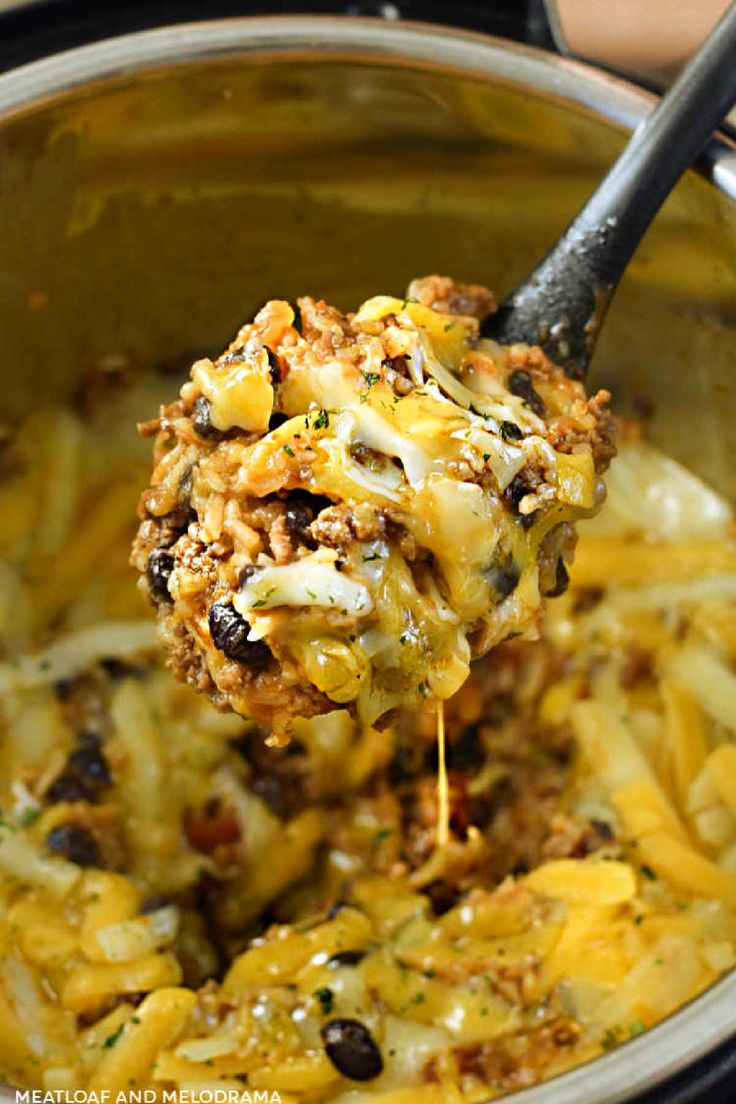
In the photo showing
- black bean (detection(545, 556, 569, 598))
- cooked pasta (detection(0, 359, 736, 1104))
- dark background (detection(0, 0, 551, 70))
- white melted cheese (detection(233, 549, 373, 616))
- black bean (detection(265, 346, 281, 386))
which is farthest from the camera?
dark background (detection(0, 0, 551, 70))

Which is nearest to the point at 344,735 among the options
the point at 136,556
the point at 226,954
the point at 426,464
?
the point at 226,954

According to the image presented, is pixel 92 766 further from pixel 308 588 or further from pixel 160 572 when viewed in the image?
pixel 308 588

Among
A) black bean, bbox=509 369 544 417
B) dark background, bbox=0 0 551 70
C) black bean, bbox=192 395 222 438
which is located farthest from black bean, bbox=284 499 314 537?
dark background, bbox=0 0 551 70

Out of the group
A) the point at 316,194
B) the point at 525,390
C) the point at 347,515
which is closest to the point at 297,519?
the point at 347,515

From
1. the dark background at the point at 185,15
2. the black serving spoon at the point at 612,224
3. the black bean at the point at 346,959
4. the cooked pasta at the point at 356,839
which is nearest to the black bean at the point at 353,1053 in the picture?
the cooked pasta at the point at 356,839

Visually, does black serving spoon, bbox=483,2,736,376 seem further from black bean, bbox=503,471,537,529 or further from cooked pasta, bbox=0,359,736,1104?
cooked pasta, bbox=0,359,736,1104
